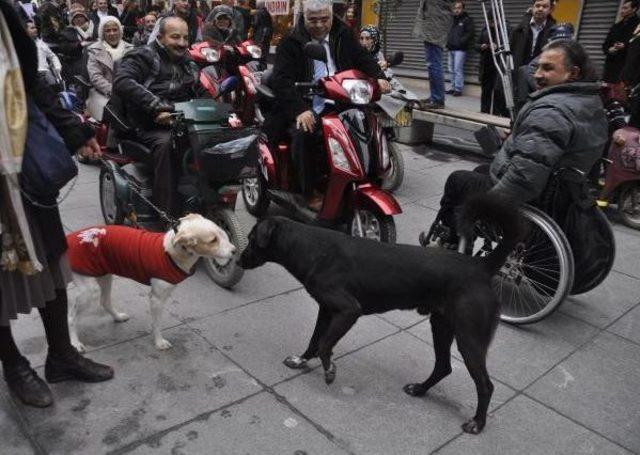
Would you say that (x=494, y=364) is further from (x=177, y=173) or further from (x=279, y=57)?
(x=279, y=57)

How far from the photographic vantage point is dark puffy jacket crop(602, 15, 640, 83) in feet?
25.7

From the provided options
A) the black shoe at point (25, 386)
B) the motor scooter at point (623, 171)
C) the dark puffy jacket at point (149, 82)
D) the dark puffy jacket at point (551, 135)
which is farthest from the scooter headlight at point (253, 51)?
the black shoe at point (25, 386)

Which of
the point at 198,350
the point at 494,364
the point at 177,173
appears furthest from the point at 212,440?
the point at 177,173

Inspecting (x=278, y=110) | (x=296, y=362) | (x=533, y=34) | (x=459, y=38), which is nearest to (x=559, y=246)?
(x=296, y=362)

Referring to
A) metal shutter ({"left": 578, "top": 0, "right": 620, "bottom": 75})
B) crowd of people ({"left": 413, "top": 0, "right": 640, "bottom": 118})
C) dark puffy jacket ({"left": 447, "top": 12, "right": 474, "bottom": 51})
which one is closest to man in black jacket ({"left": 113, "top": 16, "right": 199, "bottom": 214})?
crowd of people ({"left": 413, "top": 0, "right": 640, "bottom": 118})

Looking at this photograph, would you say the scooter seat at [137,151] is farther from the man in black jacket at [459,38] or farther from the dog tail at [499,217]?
the man in black jacket at [459,38]

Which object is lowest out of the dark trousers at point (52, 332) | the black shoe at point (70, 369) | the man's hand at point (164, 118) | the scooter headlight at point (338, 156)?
the black shoe at point (70, 369)

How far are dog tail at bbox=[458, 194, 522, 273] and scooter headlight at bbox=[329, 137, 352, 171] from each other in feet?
6.20

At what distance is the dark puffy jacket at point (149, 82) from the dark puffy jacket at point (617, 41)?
20.7 ft

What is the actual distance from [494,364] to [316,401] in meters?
1.16

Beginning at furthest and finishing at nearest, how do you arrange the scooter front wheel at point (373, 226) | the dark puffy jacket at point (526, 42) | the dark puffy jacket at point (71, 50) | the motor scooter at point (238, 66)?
the dark puffy jacket at point (71, 50), the motor scooter at point (238, 66), the dark puffy jacket at point (526, 42), the scooter front wheel at point (373, 226)

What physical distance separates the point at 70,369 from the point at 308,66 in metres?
3.37

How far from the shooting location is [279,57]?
4.95 m

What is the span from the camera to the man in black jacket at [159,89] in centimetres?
407
